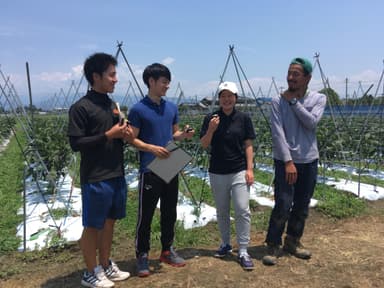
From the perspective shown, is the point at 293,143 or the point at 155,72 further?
the point at 293,143

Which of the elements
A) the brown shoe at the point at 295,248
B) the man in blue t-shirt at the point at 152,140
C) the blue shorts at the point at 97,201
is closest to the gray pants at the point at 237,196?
the man in blue t-shirt at the point at 152,140

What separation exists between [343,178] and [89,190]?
500cm

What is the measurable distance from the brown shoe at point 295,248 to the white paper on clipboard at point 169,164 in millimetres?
1202

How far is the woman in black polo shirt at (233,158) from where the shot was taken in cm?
276

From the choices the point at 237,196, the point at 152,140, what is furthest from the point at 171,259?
the point at 152,140

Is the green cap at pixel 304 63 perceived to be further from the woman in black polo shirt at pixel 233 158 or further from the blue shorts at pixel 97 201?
the blue shorts at pixel 97 201

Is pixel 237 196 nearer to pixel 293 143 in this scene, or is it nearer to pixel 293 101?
pixel 293 143

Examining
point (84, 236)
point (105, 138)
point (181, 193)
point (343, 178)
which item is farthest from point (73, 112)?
point (343, 178)

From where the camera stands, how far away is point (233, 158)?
2.77 m

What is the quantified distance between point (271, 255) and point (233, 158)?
88cm

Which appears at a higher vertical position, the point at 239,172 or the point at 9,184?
the point at 239,172

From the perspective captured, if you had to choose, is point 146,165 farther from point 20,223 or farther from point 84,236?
point 20,223

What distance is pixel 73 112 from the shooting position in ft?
7.43

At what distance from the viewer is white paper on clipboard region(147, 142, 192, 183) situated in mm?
2555
